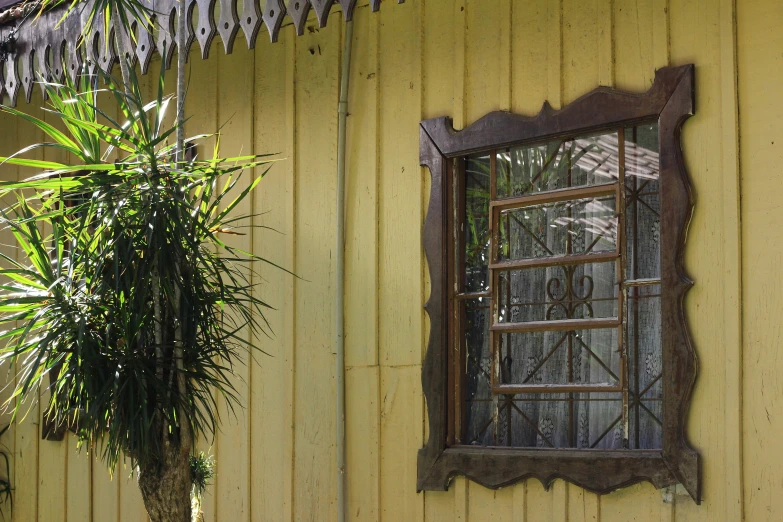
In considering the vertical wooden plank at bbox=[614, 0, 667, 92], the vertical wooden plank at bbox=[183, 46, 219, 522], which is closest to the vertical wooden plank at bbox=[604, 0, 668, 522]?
the vertical wooden plank at bbox=[614, 0, 667, 92]

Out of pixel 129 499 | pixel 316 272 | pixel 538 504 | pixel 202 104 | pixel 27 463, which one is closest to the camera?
pixel 538 504

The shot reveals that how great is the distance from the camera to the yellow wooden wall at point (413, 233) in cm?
344

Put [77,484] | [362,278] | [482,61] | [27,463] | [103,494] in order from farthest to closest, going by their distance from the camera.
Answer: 1. [27,463]
2. [77,484]
3. [103,494]
4. [362,278]
5. [482,61]

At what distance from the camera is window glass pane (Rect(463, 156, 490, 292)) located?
4.27m

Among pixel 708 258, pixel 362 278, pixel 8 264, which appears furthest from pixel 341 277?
pixel 8 264

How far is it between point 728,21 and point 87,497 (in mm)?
4087

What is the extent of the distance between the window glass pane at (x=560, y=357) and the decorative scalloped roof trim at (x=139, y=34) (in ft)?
4.49

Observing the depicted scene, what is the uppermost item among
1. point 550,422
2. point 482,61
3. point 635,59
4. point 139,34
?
point 139,34

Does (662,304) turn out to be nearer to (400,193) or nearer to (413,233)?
(413,233)

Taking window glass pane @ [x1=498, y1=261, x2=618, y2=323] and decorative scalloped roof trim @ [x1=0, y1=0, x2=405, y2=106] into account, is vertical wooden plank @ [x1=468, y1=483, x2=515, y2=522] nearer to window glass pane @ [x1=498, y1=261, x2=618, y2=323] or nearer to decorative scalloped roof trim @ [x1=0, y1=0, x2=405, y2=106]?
window glass pane @ [x1=498, y1=261, x2=618, y2=323]

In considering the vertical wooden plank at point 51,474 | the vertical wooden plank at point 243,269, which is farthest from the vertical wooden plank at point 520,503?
the vertical wooden plank at point 51,474

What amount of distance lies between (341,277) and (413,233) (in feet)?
1.43

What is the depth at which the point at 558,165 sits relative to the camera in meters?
4.07

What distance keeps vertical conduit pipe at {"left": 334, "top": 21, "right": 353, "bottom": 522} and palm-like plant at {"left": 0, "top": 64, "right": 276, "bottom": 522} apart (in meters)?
0.76
